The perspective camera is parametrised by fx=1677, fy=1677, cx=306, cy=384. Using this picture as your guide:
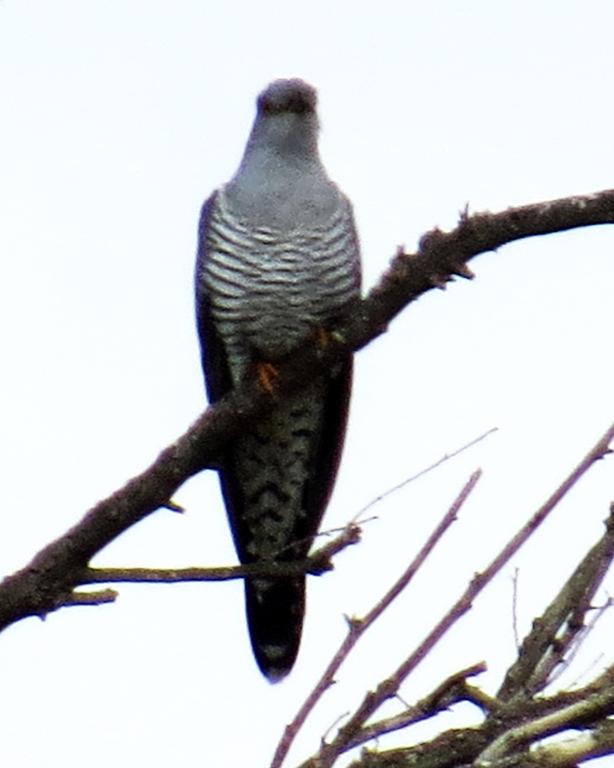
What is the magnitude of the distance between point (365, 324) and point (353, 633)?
115 centimetres

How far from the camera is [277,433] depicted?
5930mm

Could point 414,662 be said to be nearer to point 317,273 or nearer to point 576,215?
point 576,215

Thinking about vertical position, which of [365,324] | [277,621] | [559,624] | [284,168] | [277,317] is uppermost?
[284,168]

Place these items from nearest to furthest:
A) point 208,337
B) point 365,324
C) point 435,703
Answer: point 435,703
point 365,324
point 208,337

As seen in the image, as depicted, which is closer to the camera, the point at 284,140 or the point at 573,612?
the point at 573,612

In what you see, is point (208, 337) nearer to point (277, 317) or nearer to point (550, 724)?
point (277, 317)

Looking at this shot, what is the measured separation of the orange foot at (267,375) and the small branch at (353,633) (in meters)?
1.52

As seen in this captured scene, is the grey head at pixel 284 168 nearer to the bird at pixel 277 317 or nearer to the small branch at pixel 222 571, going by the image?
the bird at pixel 277 317

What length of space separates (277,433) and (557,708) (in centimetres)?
286

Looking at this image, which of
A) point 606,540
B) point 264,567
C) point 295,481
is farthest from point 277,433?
point 606,540

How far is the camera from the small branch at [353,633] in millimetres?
3010

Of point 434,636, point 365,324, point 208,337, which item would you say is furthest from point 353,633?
point 208,337

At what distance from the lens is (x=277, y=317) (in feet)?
18.6

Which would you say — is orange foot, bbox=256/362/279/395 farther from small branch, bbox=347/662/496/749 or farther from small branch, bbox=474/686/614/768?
small branch, bbox=474/686/614/768
